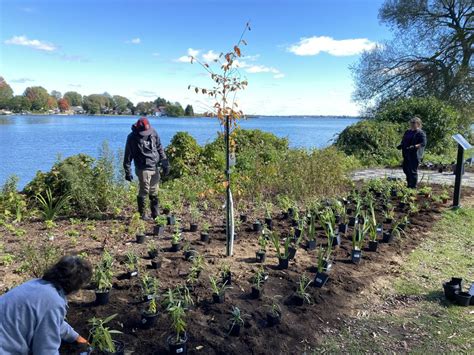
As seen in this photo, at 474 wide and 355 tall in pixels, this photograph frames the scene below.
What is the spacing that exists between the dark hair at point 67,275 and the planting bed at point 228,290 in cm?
69

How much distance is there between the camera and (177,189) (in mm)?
8016

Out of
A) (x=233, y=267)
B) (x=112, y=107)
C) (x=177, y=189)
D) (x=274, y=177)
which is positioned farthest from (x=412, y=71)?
(x=112, y=107)

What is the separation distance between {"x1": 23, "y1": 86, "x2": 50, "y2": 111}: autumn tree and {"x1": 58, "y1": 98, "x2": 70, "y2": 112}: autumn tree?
7.10 metres

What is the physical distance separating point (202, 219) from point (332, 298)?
3.05m

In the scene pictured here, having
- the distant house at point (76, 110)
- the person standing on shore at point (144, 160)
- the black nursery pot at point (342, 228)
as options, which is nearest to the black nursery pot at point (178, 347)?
the black nursery pot at point (342, 228)

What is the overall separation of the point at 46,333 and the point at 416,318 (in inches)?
119

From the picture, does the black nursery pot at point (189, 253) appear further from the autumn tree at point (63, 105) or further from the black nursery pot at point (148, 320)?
the autumn tree at point (63, 105)

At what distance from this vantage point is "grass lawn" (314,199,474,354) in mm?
2979

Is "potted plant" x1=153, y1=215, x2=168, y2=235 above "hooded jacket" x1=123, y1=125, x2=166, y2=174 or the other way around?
the other way around

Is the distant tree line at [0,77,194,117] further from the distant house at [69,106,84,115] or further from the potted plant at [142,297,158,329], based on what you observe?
the potted plant at [142,297,158,329]

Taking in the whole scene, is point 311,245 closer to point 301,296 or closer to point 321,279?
point 321,279

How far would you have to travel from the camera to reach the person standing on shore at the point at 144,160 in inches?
243

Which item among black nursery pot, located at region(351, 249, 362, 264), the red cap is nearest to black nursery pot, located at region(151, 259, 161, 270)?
black nursery pot, located at region(351, 249, 362, 264)

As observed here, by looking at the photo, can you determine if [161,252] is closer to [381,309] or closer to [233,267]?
[233,267]
